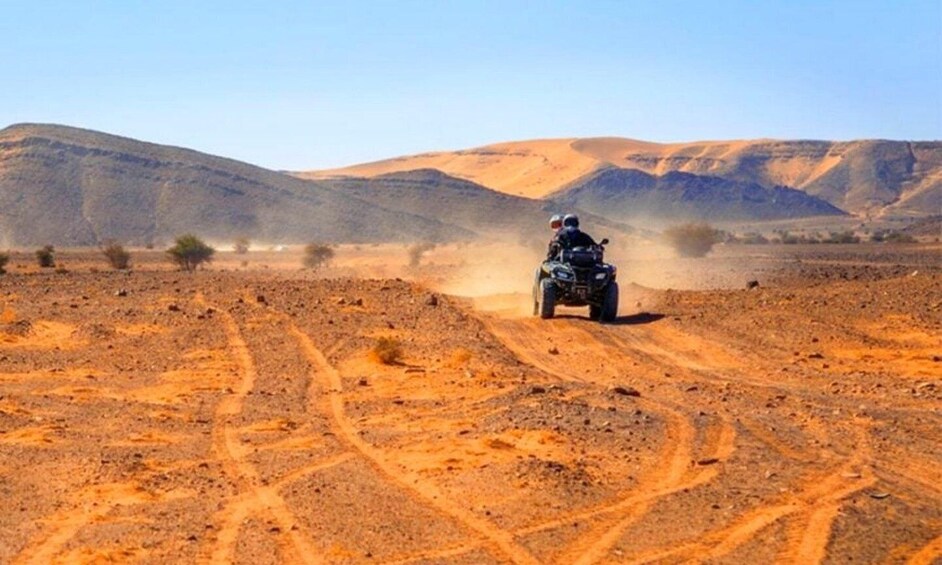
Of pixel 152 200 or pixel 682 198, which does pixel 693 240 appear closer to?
pixel 152 200

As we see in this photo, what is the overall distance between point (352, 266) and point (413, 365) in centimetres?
4491

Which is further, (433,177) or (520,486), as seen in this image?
(433,177)

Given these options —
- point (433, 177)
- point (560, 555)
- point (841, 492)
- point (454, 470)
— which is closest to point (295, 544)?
point (560, 555)

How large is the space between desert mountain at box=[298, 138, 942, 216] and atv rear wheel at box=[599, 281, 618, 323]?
132085mm

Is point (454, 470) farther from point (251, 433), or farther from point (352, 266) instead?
point (352, 266)

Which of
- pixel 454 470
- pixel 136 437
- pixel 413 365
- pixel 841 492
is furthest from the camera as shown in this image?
pixel 413 365

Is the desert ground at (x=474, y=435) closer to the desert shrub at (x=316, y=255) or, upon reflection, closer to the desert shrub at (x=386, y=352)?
the desert shrub at (x=386, y=352)

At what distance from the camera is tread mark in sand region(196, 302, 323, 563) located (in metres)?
8.93

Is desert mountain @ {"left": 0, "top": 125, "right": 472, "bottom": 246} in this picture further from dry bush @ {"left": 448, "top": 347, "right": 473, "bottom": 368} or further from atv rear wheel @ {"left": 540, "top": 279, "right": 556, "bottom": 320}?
dry bush @ {"left": 448, "top": 347, "right": 473, "bottom": 368}

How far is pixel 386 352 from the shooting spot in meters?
19.4

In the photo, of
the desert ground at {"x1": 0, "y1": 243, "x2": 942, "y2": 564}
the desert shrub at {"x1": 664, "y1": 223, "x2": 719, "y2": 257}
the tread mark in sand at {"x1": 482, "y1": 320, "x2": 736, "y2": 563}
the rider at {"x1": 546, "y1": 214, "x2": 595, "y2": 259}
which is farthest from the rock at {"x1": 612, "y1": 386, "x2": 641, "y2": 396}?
the desert shrub at {"x1": 664, "y1": 223, "x2": 719, "y2": 257}

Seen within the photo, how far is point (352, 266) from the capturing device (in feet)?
210

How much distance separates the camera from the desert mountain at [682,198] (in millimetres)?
150125

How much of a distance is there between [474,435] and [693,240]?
53456 mm
